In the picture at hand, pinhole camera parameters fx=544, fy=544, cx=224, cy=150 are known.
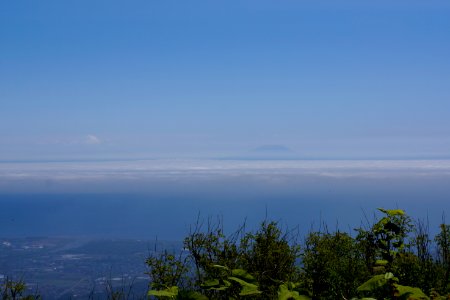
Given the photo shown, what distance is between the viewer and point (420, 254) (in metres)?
10.6

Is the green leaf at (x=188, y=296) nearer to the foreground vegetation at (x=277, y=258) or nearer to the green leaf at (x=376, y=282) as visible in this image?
the green leaf at (x=376, y=282)

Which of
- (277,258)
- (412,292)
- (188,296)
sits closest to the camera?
(412,292)

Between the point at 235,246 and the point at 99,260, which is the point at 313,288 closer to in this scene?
the point at 235,246

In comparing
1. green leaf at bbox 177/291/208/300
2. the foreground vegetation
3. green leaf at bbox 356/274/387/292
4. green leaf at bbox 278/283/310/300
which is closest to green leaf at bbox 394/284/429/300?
green leaf at bbox 356/274/387/292

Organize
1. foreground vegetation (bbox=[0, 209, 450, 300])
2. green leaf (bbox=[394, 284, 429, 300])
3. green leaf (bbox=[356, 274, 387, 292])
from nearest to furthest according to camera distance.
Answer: green leaf (bbox=[394, 284, 429, 300]) < green leaf (bbox=[356, 274, 387, 292]) < foreground vegetation (bbox=[0, 209, 450, 300])

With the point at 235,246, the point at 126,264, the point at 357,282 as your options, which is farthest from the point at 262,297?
the point at 126,264

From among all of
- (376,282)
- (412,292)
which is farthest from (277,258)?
(412,292)

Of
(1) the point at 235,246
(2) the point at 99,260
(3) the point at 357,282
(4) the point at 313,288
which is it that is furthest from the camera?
(2) the point at 99,260

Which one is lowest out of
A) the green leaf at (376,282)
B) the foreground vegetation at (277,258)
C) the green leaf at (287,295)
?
the foreground vegetation at (277,258)

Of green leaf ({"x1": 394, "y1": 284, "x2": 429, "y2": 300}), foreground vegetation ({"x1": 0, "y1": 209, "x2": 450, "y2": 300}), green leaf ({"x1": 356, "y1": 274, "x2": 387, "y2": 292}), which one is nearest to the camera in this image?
green leaf ({"x1": 394, "y1": 284, "x2": 429, "y2": 300})

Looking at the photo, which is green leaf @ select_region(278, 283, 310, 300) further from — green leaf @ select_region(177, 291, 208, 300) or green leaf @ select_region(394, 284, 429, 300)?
green leaf @ select_region(394, 284, 429, 300)

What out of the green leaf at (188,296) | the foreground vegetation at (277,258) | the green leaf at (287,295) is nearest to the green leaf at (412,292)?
the green leaf at (287,295)

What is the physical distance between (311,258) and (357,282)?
5.86 feet

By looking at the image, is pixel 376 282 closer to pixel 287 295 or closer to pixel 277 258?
pixel 287 295
